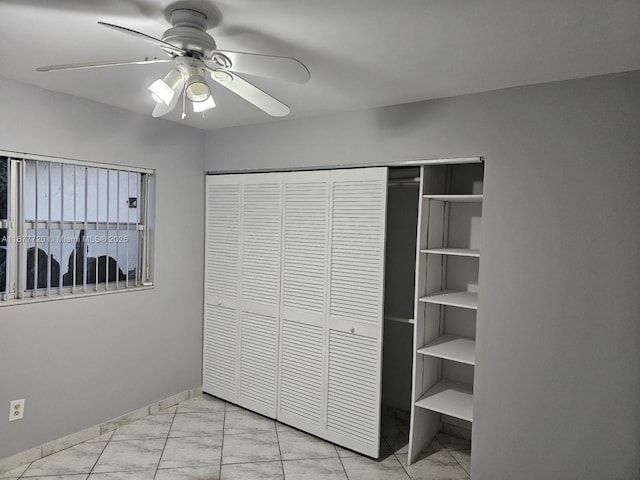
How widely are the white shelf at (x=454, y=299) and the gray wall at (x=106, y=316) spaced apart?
83.5 inches

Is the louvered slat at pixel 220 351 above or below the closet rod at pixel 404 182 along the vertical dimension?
below

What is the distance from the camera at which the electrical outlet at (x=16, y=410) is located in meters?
2.86

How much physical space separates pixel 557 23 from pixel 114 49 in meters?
1.96

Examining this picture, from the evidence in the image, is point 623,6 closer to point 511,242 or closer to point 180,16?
point 511,242

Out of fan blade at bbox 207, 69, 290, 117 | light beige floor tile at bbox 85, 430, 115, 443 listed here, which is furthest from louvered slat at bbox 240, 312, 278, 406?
fan blade at bbox 207, 69, 290, 117

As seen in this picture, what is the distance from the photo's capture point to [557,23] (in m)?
1.77

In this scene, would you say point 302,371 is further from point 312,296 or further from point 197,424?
point 197,424

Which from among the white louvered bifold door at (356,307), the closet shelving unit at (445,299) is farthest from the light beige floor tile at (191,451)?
the closet shelving unit at (445,299)

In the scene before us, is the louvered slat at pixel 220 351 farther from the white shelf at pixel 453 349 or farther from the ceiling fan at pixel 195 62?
the ceiling fan at pixel 195 62

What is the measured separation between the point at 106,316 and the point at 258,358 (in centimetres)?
122

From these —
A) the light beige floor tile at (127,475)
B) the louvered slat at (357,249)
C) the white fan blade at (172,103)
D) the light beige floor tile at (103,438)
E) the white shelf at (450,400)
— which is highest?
the white fan blade at (172,103)

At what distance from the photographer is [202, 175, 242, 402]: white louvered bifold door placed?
12.8ft

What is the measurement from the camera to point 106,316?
11.1 ft

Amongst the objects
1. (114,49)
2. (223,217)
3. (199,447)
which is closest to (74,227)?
(223,217)
